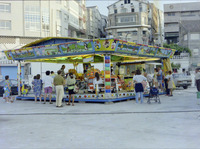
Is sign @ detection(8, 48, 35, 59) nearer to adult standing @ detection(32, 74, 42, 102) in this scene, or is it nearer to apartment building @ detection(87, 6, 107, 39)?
adult standing @ detection(32, 74, 42, 102)

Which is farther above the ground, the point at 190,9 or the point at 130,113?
the point at 190,9

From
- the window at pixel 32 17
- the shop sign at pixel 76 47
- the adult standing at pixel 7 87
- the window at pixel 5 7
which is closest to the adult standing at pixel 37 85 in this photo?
the adult standing at pixel 7 87

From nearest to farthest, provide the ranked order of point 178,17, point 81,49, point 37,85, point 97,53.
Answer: point 97,53 < point 81,49 < point 37,85 < point 178,17

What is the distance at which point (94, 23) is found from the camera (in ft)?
244

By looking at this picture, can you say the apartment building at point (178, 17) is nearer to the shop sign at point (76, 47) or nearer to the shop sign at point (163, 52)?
the shop sign at point (163, 52)

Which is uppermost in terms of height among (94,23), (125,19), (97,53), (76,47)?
(94,23)

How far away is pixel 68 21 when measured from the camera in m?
53.5

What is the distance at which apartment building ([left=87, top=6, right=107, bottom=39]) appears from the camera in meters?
70.1

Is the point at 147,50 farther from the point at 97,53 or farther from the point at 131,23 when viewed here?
the point at 131,23

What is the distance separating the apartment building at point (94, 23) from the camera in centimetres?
7006
